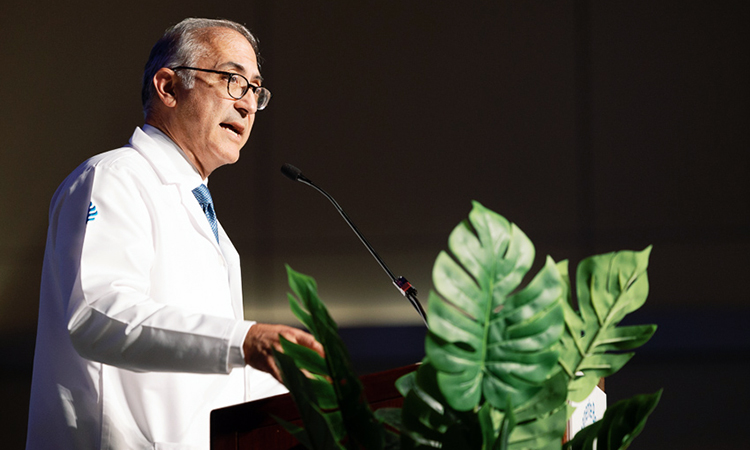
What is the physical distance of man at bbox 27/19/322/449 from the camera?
99 cm

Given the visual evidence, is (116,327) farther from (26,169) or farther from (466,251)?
(26,169)

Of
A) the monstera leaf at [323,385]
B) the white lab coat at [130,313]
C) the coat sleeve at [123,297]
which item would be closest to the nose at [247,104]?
the white lab coat at [130,313]

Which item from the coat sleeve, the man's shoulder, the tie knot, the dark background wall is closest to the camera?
the coat sleeve

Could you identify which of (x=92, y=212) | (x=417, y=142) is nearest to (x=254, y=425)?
(x=92, y=212)

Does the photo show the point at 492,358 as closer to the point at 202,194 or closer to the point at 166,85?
the point at 202,194

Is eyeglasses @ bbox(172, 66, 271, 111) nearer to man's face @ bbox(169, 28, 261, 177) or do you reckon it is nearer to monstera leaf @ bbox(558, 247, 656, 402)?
man's face @ bbox(169, 28, 261, 177)

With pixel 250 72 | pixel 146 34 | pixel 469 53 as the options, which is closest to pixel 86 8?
pixel 146 34

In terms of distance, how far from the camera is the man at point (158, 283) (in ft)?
3.26

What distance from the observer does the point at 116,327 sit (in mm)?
1041

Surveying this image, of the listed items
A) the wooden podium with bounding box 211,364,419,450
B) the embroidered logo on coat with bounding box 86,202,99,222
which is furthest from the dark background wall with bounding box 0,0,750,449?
the wooden podium with bounding box 211,364,419,450

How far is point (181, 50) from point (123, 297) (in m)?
0.87

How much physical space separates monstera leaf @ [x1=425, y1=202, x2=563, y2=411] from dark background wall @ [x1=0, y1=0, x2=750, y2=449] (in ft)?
10.6

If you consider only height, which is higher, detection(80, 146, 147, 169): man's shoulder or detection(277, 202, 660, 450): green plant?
detection(80, 146, 147, 169): man's shoulder

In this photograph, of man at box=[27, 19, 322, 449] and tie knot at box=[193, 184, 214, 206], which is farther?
tie knot at box=[193, 184, 214, 206]
